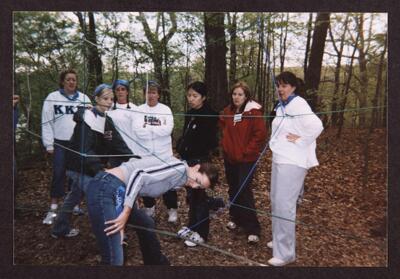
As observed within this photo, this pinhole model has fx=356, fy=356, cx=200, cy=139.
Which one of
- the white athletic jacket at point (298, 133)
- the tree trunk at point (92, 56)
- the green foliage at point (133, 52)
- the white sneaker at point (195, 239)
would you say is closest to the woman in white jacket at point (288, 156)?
the white athletic jacket at point (298, 133)

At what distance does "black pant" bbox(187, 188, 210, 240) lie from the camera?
214 centimetres

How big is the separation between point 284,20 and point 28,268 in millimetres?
2178

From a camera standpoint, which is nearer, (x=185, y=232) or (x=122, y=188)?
(x=122, y=188)

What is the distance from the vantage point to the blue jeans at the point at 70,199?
215 cm

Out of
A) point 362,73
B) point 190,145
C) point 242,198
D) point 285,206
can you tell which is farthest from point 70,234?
point 362,73

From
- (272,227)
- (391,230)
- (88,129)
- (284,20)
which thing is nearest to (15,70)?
(88,129)

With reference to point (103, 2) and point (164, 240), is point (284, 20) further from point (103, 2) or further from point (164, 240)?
point (164, 240)

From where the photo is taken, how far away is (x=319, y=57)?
216 centimetres

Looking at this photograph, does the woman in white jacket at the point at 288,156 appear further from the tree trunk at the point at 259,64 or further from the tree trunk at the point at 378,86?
the tree trunk at the point at 378,86

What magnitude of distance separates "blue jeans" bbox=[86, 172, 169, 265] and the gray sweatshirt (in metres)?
0.07

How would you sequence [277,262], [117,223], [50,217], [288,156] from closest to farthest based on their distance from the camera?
[117,223] → [288,156] → [277,262] → [50,217]

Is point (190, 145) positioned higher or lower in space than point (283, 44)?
lower

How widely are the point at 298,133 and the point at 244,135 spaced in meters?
0.31

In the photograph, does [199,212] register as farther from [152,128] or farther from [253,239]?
[152,128]
